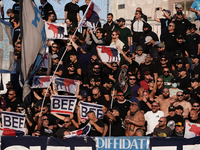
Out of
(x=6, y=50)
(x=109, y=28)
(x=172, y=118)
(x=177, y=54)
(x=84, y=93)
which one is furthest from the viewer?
(x=109, y=28)

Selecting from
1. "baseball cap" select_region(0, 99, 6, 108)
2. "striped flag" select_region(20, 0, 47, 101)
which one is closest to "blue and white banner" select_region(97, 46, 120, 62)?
"striped flag" select_region(20, 0, 47, 101)

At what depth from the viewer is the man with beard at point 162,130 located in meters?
9.95

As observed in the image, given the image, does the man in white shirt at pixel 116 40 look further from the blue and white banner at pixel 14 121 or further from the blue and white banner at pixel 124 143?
the blue and white banner at pixel 124 143

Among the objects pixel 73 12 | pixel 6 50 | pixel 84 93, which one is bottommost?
pixel 84 93

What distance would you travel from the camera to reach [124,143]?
9258 mm

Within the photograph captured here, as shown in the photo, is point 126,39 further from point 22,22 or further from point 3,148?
point 3,148

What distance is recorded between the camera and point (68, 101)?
38.1ft

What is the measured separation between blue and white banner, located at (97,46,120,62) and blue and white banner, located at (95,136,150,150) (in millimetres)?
4553

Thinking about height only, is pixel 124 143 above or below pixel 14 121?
below

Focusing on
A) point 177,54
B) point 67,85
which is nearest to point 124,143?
point 67,85

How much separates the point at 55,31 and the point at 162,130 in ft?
19.1

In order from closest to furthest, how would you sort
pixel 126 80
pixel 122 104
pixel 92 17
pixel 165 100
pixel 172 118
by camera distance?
pixel 172 118 → pixel 122 104 → pixel 165 100 → pixel 126 80 → pixel 92 17

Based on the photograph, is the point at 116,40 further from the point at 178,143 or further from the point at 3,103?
the point at 178,143

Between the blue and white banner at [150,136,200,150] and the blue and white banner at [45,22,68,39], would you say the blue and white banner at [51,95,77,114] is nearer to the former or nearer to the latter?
the blue and white banner at [150,136,200,150]
